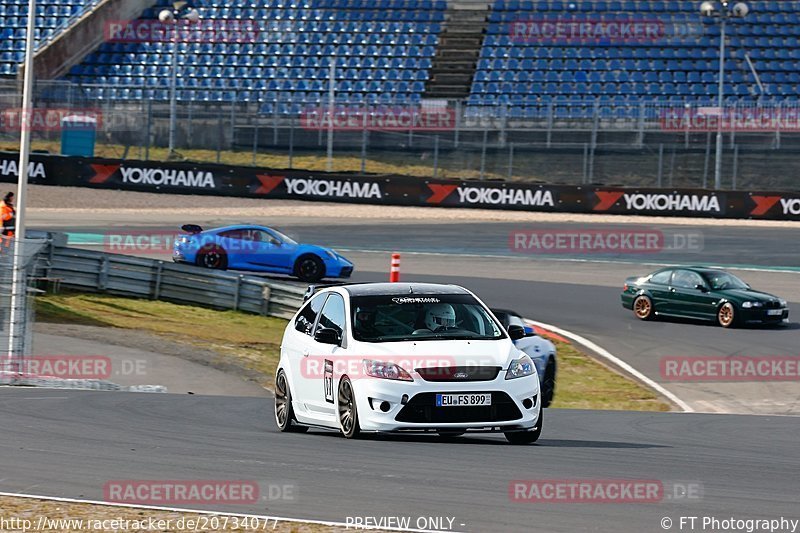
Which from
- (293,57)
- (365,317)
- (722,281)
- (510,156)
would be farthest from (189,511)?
(293,57)

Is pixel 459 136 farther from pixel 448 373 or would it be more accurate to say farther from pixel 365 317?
pixel 448 373

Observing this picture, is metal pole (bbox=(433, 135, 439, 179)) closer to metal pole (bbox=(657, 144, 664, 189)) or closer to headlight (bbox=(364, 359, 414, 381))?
metal pole (bbox=(657, 144, 664, 189))

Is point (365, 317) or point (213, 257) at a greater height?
point (365, 317)

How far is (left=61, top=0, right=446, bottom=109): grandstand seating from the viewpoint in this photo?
156 feet

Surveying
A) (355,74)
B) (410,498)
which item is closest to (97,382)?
(410,498)

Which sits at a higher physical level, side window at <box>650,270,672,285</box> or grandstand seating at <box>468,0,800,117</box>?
grandstand seating at <box>468,0,800,117</box>

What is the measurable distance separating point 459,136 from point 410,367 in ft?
112

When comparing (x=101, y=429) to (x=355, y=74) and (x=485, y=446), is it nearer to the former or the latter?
(x=485, y=446)

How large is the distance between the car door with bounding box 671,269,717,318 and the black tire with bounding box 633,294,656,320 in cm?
47

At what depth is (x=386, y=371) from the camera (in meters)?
10.1

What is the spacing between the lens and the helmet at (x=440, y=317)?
10789 millimetres

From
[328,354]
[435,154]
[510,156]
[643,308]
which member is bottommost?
[643,308]

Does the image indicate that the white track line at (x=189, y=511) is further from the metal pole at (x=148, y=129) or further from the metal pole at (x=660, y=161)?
the metal pole at (x=148, y=129)

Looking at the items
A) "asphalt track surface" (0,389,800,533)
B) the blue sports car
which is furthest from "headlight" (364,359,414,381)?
the blue sports car
